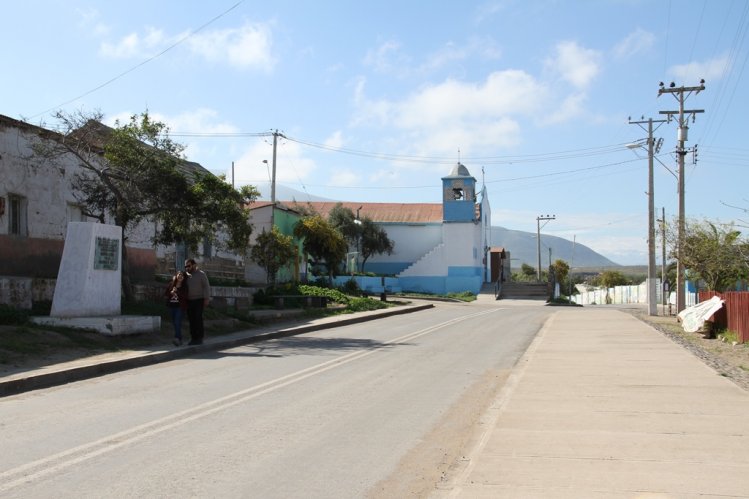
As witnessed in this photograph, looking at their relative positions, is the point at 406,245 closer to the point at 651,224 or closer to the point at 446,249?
the point at 446,249

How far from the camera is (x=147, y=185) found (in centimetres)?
1806

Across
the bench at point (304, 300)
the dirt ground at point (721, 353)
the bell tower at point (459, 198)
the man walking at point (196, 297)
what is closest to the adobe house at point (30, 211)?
the man walking at point (196, 297)

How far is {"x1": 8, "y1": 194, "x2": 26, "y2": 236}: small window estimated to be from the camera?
1922 cm

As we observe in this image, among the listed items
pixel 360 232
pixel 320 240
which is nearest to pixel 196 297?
pixel 320 240

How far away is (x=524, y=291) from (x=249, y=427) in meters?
→ 53.5

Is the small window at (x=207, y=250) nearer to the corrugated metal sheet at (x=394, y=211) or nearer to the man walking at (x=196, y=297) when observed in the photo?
the man walking at (x=196, y=297)

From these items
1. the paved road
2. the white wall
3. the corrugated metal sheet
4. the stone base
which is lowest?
the paved road

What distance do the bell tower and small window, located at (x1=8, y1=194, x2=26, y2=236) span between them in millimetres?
42629

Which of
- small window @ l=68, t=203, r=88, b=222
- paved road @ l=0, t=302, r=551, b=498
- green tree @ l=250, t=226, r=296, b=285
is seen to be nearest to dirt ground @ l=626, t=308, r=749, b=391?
paved road @ l=0, t=302, r=551, b=498

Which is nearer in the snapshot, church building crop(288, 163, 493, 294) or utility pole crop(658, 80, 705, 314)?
utility pole crop(658, 80, 705, 314)

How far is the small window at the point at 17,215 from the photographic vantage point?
1922 cm

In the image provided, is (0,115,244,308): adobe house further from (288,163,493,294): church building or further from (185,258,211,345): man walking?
(288,163,493,294): church building

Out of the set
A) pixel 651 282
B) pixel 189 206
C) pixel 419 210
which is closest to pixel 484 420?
pixel 189 206

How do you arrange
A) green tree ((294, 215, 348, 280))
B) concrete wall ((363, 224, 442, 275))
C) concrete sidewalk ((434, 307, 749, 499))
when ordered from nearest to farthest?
1. concrete sidewalk ((434, 307, 749, 499))
2. green tree ((294, 215, 348, 280))
3. concrete wall ((363, 224, 442, 275))
